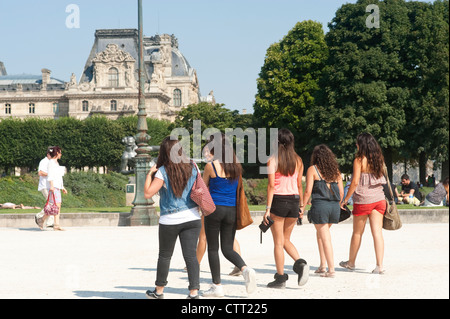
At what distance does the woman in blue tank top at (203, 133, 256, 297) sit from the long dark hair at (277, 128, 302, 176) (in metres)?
0.71

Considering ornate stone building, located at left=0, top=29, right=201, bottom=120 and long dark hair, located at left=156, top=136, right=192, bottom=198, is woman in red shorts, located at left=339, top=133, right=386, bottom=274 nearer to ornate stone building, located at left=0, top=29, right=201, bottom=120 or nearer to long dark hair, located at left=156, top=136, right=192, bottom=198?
long dark hair, located at left=156, top=136, right=192, bottom=198

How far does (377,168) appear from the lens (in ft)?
30.9

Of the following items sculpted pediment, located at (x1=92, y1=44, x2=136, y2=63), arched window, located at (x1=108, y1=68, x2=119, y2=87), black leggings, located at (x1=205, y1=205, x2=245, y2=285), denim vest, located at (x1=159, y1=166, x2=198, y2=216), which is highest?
sculpted pediment, located at (x1=92, y1=44, x2=136, y2=63)

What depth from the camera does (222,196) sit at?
25.5 feet

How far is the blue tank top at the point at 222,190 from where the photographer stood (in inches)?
306

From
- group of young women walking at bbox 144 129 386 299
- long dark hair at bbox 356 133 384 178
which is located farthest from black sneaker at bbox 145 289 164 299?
long dark hair at bbox 356 133 384 178

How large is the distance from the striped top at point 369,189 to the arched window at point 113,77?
92571 mm

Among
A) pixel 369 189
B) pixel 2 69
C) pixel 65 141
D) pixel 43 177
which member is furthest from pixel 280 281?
pixel 2 69

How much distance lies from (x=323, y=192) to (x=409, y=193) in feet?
48.6

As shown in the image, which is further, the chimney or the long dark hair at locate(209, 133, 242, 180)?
the chimney

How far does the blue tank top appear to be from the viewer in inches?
306

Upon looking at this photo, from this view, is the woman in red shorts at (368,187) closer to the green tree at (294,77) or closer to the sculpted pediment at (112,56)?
the green tree at (294,77)

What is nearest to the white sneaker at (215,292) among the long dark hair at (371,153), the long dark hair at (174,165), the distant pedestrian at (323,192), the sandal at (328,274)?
the long dark hair at (174,165)

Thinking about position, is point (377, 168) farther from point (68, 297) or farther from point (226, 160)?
point (68, 297)
